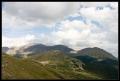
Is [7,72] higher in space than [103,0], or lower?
lower

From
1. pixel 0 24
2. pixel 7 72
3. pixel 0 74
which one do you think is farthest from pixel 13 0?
pixel 7 72

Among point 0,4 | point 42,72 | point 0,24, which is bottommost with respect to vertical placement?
point 42,72

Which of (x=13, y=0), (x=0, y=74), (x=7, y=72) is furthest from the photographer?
(x=7, y=72)

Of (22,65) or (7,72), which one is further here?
(22,65)

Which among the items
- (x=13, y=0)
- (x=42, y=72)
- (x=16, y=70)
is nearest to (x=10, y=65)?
(x=16, y=70)

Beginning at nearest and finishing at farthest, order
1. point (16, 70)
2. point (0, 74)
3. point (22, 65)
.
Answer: point (0, 74), point (16, 70), point (22, 65)

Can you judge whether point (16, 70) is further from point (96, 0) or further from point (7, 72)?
point (96, 0)

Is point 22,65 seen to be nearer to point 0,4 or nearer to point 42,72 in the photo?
point 42,72

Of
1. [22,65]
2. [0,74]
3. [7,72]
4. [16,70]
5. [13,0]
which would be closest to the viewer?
[0,74]

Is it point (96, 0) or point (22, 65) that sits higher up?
point (96, 0)
